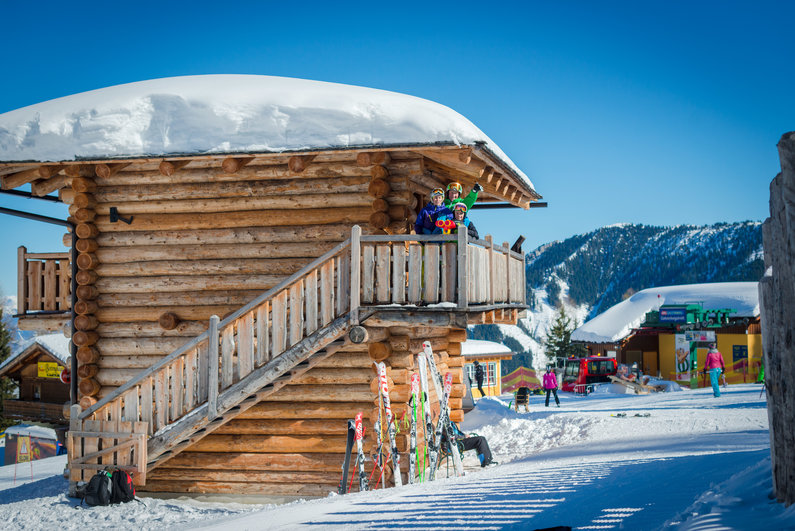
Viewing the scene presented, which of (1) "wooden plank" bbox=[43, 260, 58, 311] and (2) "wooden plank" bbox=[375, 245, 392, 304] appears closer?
(2) "wooden plank" bbox=[375, 245, 392, 304]

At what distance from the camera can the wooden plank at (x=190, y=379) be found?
10680 mm

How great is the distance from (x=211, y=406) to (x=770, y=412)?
7980mm

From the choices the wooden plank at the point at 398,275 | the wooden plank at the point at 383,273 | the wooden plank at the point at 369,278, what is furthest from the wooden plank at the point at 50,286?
the wooden plank at the point at 398,275

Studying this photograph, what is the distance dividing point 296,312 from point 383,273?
4.74 feet

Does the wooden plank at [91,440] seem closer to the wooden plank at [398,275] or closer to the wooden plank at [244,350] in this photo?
the wooden plank at [244,350]

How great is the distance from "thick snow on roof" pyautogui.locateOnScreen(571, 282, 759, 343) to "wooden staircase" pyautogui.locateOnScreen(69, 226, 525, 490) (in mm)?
45877

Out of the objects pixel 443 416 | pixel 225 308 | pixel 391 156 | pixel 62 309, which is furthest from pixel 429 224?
pixel 62 309

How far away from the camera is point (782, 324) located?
4.27 m

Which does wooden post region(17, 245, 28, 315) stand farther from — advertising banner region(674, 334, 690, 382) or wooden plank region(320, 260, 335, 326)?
advertising banner region(674, 334, 690, 382)

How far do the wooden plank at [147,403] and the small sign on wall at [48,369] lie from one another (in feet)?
99.8

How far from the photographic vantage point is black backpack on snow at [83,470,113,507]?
10914mm

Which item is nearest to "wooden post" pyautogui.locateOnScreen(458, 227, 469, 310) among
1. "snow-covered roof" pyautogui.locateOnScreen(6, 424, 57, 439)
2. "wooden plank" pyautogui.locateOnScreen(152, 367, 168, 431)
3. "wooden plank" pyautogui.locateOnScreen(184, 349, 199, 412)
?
"wooden plank" pyautogui.locateOnScreen(184, 349, 199, 412)

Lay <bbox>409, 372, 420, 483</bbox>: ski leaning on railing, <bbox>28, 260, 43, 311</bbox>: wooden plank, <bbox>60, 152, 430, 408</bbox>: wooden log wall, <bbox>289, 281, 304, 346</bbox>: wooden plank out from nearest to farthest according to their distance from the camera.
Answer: <bbox>289, 281, 304, 346</bbox>: wooden plank < <bbox>409, 372, 420, 483</bbox>: ski leaning on railing < <bbox>60, 152, 430, 408</bbox>: wooden log wall < <bbox>28, 260, 43, 311</bbox>: wooden plank

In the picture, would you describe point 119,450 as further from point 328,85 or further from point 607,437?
point 607,437
